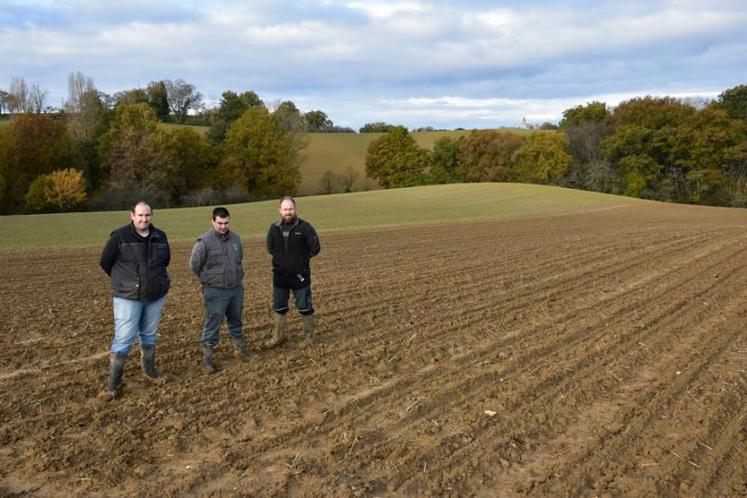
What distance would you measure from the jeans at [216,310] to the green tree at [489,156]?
63.5 metres

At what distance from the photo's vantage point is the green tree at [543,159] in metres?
65.6

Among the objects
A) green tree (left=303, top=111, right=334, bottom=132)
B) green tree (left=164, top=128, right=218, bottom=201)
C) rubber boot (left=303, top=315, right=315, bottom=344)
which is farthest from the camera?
green tree (left=303, top=111, right=334, bottom=132)

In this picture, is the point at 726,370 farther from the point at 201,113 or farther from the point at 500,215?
the point at 201,113

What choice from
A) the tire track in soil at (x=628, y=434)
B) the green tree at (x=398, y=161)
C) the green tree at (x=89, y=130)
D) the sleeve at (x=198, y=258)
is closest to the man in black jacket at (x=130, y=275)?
the sleeve at (x=198, y=258)

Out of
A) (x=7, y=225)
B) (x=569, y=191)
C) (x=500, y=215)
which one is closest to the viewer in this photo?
(x=7, y=225)

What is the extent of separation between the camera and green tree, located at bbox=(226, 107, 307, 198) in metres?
61.1

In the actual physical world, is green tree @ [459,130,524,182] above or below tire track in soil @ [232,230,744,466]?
above

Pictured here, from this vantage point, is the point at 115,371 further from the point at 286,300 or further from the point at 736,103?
the point at 736,103

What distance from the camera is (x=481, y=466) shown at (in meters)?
4.68

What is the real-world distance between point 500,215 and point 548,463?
1172 inches

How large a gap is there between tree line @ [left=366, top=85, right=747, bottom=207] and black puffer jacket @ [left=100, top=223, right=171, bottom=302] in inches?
2398

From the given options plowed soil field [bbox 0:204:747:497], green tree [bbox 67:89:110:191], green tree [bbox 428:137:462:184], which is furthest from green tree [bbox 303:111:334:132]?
plowed soil field [bbox 0:204:747:497]

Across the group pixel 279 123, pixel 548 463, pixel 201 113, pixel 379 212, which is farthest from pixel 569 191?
pixel 201 113

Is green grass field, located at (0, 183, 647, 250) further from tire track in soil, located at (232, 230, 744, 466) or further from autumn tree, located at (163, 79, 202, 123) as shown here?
autumn tree, located at (163, 79, 202, 123)
